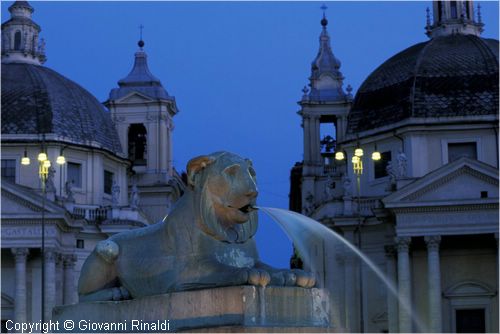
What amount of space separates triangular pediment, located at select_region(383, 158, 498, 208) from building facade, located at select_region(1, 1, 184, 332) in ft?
47.1

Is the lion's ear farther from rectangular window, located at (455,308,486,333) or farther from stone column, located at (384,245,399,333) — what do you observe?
rectangular window, located at (455,308,486,333)

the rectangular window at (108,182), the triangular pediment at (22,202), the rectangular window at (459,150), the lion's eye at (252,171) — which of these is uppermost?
the rectangular window at (459,150)

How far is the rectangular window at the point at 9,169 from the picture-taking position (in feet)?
248

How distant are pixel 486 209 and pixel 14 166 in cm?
2460

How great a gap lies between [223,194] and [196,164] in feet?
1.71

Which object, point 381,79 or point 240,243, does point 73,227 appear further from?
point 240,243

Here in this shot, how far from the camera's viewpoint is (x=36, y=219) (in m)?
68.3

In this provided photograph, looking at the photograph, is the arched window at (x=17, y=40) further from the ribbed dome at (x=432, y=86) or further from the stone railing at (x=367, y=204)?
the stone railing at (x=367, y=204)

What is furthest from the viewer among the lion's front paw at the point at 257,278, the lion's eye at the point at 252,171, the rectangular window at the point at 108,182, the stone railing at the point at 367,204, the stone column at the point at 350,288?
the rectangular window at the point at 108,182

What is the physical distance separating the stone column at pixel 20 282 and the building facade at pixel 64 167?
0.15ft

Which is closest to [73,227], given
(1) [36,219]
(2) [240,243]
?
(1) [36,219]

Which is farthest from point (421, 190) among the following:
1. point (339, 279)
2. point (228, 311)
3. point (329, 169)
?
point (228, 311)

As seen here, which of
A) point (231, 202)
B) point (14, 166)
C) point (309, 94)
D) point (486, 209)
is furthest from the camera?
point (309, 94)

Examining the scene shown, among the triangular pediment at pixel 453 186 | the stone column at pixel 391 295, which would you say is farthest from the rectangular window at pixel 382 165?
the triangular pediment at pixel 453 186
